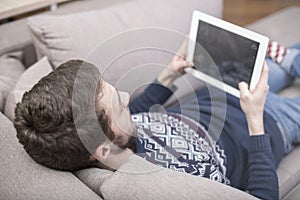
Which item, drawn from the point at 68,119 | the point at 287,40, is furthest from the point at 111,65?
the point at 287,40

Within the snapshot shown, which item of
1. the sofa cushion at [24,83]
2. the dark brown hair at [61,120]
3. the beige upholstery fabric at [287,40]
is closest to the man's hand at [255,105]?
the beige upholstery fabric at [287,40]

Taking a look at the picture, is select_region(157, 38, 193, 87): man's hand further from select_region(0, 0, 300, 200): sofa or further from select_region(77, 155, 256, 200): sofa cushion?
select_region(77, 155, 256, 200): sofa cushion

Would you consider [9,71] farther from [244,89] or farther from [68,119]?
[244,89]

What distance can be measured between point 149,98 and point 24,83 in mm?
395

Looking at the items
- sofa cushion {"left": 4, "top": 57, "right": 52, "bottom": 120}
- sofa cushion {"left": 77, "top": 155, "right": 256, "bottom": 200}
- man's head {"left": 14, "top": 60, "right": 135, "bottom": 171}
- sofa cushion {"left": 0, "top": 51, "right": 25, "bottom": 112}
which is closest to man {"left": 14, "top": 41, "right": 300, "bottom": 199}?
man's head {"left": 14, "top": 60, "right": 135, "bottom": 171}

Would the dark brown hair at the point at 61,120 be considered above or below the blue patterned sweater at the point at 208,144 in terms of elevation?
above

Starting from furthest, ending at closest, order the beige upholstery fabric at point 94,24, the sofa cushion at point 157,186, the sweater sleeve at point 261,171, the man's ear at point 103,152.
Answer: the beige upholstery fabric at point 94,24 < the sweater sleeve at point 261,171 < the man's ear at point 103,152 < the sofa cushion at point 157,186

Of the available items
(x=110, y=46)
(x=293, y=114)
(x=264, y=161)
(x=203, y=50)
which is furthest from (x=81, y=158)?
(x=293, y=114)

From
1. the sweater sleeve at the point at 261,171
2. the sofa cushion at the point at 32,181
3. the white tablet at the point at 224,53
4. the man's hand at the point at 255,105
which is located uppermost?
the white tablet at the point at 224,53

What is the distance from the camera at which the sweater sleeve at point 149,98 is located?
54.7 inches

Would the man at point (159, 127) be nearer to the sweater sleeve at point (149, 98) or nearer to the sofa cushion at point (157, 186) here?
the sweater sleeve at point (149, 98)

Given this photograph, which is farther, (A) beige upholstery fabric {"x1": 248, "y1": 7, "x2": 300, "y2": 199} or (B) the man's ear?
(A) beige upholstery fabric {"x1": 248, "y1": 7, "x2": 300, "y2": 199}

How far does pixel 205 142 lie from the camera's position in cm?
120

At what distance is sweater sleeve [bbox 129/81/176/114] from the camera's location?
1.39m
